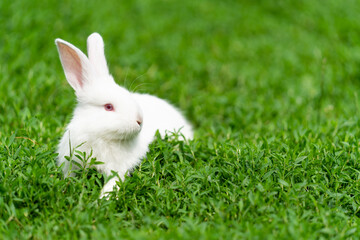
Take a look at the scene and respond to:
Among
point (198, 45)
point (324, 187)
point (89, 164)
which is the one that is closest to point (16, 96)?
point (89, 164)

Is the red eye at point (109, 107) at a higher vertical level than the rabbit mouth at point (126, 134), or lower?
higher

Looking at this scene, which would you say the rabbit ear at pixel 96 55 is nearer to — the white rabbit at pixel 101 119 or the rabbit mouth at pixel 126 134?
the white rabbit at pixel 101 119

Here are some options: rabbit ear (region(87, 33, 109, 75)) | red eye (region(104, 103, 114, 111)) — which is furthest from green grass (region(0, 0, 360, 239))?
rabbit ear (region(87, 33, 109, 75))

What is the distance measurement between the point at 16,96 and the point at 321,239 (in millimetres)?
3630

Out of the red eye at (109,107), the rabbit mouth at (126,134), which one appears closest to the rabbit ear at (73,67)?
the red eye at (109,107)

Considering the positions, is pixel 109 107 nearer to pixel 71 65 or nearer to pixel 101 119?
pixel 101 119

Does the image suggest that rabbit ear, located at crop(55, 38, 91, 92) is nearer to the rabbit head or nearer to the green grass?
the rabbit head

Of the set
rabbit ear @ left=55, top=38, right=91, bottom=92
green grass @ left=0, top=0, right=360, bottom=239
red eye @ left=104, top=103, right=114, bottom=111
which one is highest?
rabbit ear @ left=55, top=38, right=91, bottom=92

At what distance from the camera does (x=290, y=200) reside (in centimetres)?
337

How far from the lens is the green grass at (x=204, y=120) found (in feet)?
10.4

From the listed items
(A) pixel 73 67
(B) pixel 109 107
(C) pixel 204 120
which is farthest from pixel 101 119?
(C) pixel 204 120

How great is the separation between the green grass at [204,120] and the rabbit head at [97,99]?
361 millimetres

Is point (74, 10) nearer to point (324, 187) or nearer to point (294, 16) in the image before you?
point (294, 16)

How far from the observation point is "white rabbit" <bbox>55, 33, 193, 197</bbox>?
3490mm
